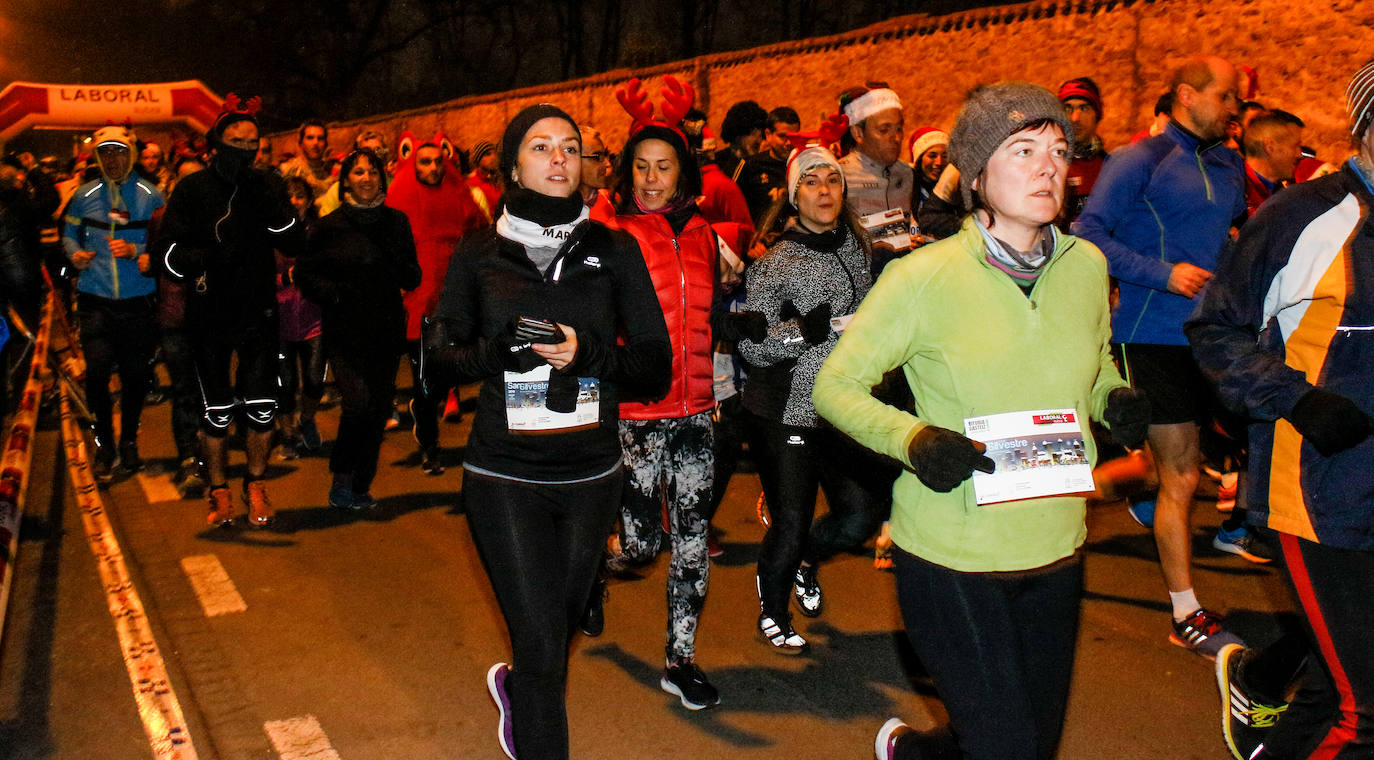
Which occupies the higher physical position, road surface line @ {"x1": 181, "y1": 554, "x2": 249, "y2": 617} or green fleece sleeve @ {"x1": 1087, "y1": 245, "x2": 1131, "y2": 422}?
green fleece sleeve @ {"x1": 1087, "y1": 245, "x2": 1131, "y2": 422}

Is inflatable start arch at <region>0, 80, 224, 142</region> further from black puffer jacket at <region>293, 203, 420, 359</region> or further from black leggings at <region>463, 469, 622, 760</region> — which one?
black leggings at <region>463, 469, 622, 760</region>

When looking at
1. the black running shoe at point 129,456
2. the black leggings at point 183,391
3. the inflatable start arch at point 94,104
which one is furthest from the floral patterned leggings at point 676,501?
the inflatable start arch at point 94,104

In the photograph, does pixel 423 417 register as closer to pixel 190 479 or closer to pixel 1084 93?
pixel 190 479

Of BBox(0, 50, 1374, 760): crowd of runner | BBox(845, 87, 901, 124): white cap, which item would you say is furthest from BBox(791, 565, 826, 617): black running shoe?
BBox(845, 87, 901, 124): white cap

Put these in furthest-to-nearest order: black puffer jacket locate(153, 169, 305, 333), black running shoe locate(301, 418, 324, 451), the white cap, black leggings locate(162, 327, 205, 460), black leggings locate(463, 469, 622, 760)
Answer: black running shoe locate(301, 418, 324, 451) → black leggings locate(162, 327, 205, 460) → black puffer jacket locate(153, 169, 305, 333) → the white cap → black leggings locate(463, 469, 622, 760)

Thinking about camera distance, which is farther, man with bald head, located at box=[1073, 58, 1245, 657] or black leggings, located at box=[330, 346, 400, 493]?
black leggings, located at box=[330, 346, 400, 493]

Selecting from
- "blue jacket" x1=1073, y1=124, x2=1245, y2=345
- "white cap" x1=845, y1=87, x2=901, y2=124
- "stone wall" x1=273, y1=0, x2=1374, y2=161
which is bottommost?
"blue jacket" x1=1073, y1=124, x2=1245, y2=345

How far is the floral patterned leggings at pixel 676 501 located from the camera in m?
4.76

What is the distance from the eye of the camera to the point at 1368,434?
2732 mm

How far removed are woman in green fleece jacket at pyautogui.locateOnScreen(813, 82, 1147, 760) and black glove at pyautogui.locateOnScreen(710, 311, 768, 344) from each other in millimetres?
1784

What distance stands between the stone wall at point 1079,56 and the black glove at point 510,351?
854 cm

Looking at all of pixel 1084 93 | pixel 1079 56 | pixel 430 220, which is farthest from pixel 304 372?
pixel 1079 56

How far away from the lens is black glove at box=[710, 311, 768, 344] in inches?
185

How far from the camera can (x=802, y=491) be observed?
16.1 ft
